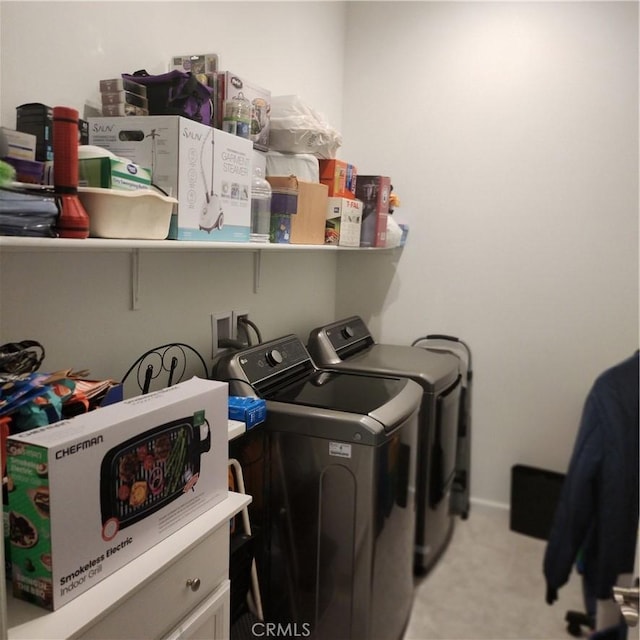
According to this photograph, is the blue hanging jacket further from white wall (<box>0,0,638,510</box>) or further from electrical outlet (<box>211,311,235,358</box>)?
electrical outlet (<box>211,311,235,358</box>)

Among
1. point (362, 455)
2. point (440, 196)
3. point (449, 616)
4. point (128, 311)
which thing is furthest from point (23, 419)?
point (440, 196)

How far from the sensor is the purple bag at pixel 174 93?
1487 millimetres

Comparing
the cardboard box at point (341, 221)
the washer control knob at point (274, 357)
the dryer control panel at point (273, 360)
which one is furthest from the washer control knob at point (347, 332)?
the washer control knob at point (274, 357)

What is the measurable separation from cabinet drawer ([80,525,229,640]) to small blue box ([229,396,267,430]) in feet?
1.11

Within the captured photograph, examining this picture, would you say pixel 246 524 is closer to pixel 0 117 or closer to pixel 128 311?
pixel 128 311

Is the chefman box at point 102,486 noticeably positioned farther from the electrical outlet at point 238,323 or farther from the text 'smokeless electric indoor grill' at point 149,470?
the electrical outlet at point 238,323

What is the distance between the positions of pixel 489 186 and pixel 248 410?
1923 mm

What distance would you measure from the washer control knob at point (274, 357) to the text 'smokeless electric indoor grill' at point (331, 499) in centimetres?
6

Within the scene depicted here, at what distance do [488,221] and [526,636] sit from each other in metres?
1.88

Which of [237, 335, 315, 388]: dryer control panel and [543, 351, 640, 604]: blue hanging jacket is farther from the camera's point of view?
[543, 351, 640, 604]: blue hanging jacket

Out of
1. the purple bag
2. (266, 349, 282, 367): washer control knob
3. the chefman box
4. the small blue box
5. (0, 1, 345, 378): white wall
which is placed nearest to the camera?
the chefman box

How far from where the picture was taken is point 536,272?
2900 millimetres

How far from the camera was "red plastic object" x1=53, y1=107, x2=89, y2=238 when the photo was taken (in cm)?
113

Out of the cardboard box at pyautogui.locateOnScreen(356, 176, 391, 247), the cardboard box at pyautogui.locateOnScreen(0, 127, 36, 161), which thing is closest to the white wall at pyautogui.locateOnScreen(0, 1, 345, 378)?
the cardboard box at pyautogui.locateOnScreen(0, 127, 36, 161)
